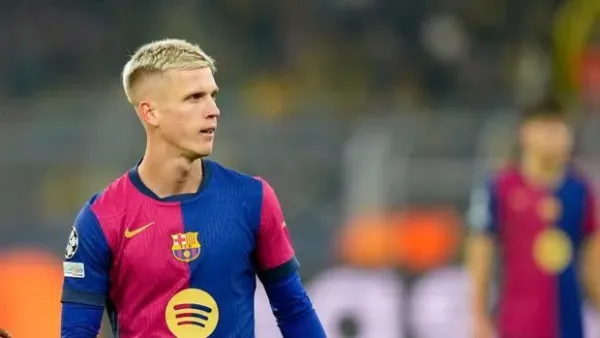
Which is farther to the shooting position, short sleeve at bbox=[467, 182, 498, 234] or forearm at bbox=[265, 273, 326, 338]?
short sleeve at bbox=[467, 182, 498, 234]

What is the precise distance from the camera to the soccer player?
4102 mm

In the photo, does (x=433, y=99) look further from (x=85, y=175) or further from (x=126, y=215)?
(x=126, y=215)

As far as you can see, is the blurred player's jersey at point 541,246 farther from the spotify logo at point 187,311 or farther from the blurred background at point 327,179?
the spotify logo at point 187,311

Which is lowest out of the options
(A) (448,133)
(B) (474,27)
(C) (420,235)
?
(C) (420,235)

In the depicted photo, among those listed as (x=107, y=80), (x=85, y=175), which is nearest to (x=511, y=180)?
(x=85, y=175)

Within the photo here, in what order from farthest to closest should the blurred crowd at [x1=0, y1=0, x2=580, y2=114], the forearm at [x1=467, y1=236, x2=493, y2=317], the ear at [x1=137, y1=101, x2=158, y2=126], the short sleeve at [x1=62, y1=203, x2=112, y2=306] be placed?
the blurred crowd at [x1=0, y1=0, x2=580, y2=114], the forearm at [x1=467, y1=236, x2=493, y2=317], the ear at [x1=137, y1=101, x2=158, y2=126], the short sleeve at [x1=62, y1=203, x2=112, y2=306]

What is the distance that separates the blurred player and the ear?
338 centimetres

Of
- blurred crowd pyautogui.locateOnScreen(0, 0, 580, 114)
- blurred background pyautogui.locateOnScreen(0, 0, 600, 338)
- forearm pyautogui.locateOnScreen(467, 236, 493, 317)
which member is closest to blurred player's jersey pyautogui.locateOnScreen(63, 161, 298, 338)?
forearm pyautogui.locateOnScreen(467, 236, 493, 317)

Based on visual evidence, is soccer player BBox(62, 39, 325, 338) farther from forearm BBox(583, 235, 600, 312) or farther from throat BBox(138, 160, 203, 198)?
forearm BBox(583, 235, 600, 312)

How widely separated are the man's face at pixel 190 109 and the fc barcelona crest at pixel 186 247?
24 cm

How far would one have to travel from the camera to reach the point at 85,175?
10.6 meters

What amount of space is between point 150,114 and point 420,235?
6.32m

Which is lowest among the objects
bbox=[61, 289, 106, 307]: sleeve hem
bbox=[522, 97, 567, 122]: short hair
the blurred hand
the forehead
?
the blurred hand

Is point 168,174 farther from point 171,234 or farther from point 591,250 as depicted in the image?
point 591,250
